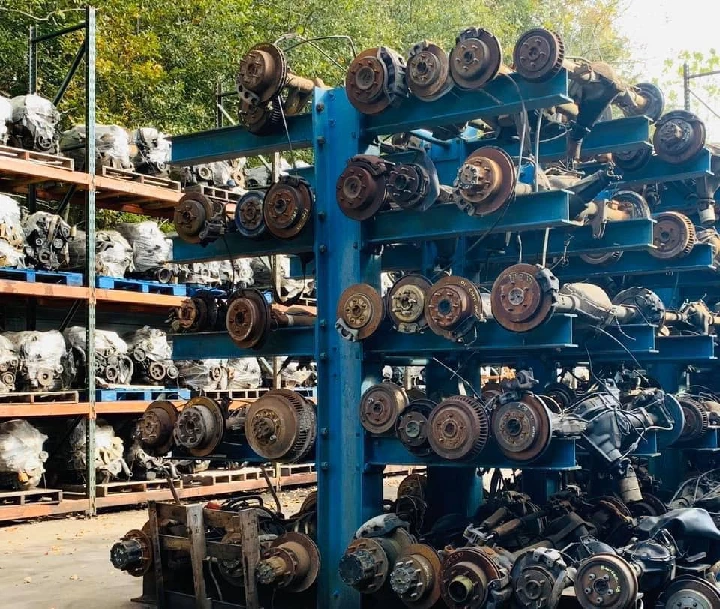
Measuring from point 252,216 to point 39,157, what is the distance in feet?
14.6

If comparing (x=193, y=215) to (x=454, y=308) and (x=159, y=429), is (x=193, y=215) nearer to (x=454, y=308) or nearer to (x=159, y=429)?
(x=159, y=429)

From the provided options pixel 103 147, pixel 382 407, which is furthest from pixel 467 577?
pixel 103 147

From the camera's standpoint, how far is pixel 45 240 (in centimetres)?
952

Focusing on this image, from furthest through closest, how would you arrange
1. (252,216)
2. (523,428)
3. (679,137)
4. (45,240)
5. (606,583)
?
(45,240) → (679,137) → (252,216) → (523,428) → (606,583)

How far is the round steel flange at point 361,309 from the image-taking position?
5.37 meters

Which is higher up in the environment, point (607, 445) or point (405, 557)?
point (607, 445)

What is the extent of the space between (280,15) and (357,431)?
14488 millimetres

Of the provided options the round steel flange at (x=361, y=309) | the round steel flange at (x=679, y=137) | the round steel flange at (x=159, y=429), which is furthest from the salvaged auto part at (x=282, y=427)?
the round steel flange at (x=679, y=137)

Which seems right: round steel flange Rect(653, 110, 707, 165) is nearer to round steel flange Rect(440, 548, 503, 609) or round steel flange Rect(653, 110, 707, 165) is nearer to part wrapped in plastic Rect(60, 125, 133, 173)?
round steel flange Rect(440, 548, 503, 609)

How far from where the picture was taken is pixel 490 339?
522 cm

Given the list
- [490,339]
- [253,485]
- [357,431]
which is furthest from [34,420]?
[490,339]

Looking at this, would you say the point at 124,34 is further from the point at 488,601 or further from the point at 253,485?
the point at 488,601

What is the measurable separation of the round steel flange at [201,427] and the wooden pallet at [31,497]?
378 cm

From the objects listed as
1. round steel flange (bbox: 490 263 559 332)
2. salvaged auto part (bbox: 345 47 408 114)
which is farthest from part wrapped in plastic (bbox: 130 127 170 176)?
round steel flange (bbox: 490 263 559 332)
